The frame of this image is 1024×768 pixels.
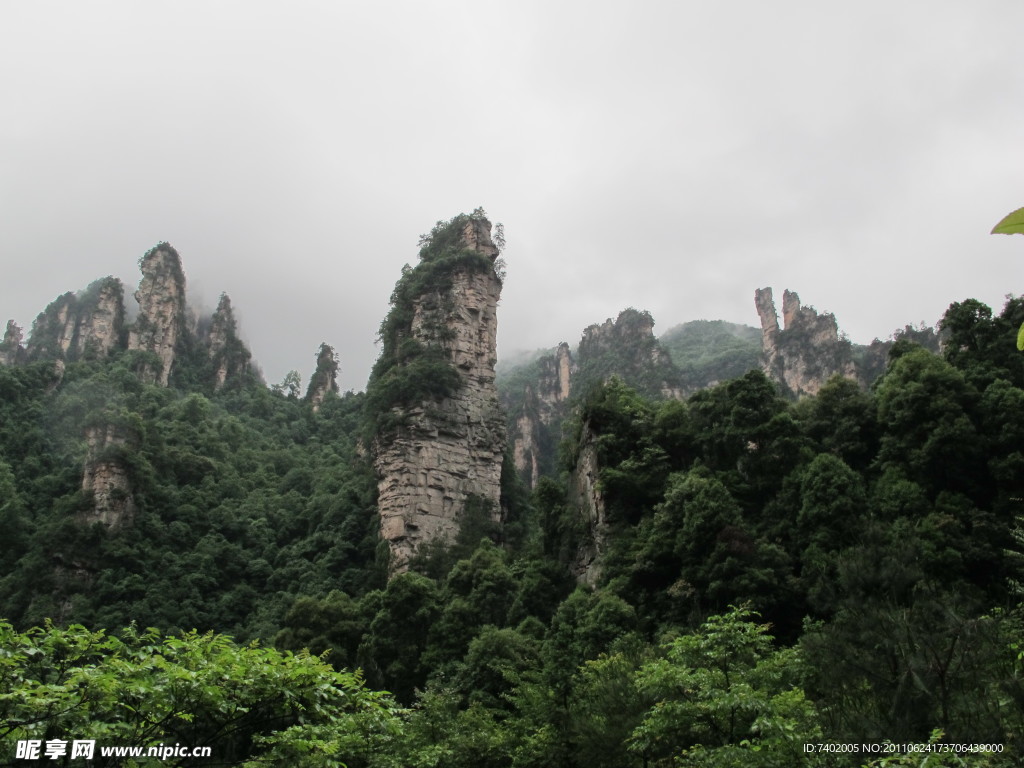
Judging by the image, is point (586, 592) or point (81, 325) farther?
point (81, 325)

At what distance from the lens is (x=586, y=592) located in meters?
30.2

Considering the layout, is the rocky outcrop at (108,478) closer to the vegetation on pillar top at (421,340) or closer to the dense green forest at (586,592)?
the dense green forest at (586,592)

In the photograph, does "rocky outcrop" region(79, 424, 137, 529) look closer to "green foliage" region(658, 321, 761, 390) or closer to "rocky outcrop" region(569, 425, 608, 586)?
"rocky outcrop" region(569, 425, 608, 586)

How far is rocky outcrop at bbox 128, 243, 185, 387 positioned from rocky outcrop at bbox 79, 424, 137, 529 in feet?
98.0

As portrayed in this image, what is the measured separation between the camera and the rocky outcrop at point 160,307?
8206cm

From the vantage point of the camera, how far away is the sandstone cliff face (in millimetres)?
49031

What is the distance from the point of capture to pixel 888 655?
10195 millimetres

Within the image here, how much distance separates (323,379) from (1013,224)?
91.1 metres

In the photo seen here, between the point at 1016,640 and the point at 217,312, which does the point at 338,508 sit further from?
the point at 217,312

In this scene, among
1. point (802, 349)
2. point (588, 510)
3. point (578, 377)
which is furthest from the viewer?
point (578, 377)

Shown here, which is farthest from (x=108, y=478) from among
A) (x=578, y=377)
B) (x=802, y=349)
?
(x=802, y=349)

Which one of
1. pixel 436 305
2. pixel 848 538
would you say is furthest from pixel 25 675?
pixel 436 305

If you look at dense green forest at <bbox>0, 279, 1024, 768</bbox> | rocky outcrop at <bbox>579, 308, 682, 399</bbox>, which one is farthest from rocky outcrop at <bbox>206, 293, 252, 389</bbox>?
rocky outcrop at <bbox>579, 308, 682, 399</bbox>

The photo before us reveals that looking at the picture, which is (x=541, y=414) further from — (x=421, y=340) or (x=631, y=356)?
(x=421, y=340)
